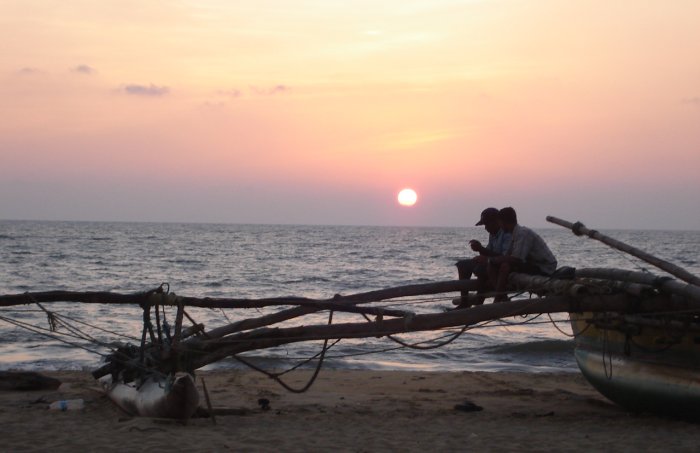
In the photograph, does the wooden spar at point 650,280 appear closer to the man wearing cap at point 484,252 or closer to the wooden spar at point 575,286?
the wooden spar at point 575,286

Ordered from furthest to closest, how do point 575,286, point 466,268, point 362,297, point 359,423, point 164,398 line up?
point 466,268 < point 362,297 < point 359,423 < point 164,398 < point 575,286

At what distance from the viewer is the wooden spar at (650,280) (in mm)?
7520

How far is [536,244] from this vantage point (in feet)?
30.4

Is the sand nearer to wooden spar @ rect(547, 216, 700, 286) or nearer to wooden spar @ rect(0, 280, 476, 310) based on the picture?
wooden spar @ rect(0, 280, 476, 310)

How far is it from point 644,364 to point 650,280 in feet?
3.33

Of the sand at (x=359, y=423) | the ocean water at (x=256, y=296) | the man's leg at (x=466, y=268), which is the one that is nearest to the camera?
the sand at (x=359, y=423)

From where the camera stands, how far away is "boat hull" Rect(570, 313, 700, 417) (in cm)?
794

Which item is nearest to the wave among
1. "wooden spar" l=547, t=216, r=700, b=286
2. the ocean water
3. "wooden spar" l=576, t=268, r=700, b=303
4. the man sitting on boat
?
the ocean water

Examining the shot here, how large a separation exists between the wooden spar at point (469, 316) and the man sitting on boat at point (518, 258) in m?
1.11

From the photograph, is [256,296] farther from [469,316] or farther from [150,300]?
[469,316]

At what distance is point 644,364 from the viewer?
8445 mm

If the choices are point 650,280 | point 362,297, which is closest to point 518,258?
point 650,280

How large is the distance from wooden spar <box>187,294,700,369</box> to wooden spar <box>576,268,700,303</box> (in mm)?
112

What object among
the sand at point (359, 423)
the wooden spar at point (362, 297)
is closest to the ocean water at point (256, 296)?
the wooden spar at point (362, 297)
